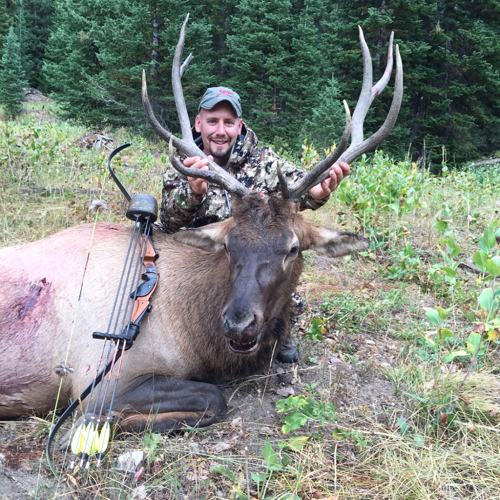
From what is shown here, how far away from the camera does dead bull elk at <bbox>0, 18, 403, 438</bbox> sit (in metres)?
2.98

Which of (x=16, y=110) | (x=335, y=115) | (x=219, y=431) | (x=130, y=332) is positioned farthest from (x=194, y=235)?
(x=16, y=110)

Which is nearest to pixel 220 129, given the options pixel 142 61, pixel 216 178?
pixel 216 178

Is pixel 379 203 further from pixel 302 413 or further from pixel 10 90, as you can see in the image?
pixel 10 90

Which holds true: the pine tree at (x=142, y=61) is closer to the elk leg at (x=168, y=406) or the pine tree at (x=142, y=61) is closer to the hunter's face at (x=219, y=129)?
the hunter's face at (x=219, y=129)

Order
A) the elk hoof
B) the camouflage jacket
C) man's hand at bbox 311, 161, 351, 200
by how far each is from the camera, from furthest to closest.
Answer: the camouflage jacket < the elk hoof < man's hand at bbox 311, 161, 351, 200

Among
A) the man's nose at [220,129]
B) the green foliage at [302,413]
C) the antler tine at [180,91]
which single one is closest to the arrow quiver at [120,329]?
the antler tine at [180,91]

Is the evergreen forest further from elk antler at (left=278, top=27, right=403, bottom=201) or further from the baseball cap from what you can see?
elk antler at (left=278, top=27, right=403, bottom=201)

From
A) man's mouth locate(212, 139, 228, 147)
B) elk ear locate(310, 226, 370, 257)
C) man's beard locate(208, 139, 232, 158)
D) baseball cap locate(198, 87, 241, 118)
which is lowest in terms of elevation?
elk ear locate(310, 226, 370, 257)

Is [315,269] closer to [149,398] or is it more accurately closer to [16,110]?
[149,398]

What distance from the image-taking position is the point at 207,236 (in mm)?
3645

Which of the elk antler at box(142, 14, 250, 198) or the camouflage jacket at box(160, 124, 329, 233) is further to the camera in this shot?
the camouflage jacket at box(160, 124, 329, 233)

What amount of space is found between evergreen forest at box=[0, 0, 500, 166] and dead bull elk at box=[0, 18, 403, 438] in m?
13.1

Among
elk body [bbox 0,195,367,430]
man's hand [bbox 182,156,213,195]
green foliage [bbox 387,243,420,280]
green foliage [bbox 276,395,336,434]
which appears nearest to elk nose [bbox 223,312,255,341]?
elk body [bbox 0,195,367,430]

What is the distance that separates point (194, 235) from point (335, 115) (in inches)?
524
